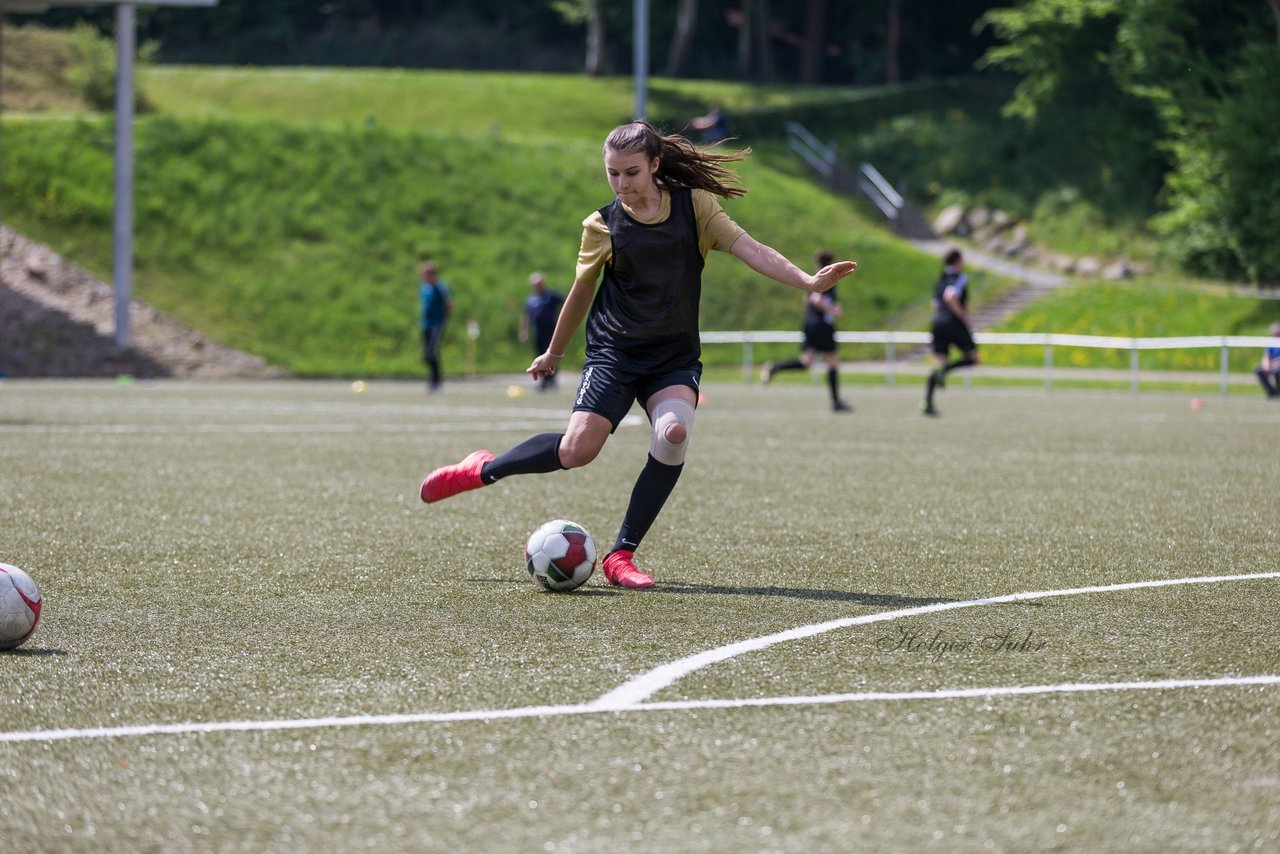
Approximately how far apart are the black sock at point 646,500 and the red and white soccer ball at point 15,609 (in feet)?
8.38

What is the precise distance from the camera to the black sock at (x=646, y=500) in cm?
754

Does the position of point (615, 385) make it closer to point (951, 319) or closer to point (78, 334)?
point (951, 319)

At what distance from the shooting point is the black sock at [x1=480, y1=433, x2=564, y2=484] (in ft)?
25.0

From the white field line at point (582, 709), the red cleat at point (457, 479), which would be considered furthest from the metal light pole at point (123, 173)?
the white field line at point (582, 709)

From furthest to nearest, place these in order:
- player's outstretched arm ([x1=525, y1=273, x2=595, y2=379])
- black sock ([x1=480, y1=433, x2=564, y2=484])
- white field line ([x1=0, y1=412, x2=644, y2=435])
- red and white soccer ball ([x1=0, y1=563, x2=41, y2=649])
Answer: white field line ([x1=0, y1=412, x2=644, y2=435]) < black sock ([x1=480, y1=433, x2=564, y2=484]) < player's outstretched arm ([x1=525, y1=273, x2=595, y2=379]) < red and white soccer ball ([x1=0, y1=563, x2=41, y2=649])

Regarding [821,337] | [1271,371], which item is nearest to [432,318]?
[821,337]

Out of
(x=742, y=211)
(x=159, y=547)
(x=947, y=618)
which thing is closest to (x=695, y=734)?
(x=947, y=618)

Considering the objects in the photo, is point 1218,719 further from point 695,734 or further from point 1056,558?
point 1056,558

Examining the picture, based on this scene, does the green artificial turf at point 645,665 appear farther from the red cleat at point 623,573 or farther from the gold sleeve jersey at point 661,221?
the gold sleeve jersey at point 661,221

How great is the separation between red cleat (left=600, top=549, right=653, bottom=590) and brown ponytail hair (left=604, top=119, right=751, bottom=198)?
1558 mm

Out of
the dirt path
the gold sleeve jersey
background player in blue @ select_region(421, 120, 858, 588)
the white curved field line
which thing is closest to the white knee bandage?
background player in blue @ select_region(421, 120, 858, 588)

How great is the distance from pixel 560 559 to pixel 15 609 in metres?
2.22

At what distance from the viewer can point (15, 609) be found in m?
5.76

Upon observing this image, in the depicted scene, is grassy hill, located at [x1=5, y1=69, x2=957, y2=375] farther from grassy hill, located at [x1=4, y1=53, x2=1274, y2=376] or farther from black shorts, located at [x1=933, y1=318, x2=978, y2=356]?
black shorts, located at [x1=933, y1=318, x2=978, y2=356]
